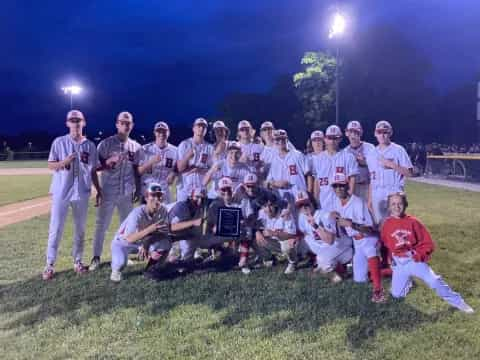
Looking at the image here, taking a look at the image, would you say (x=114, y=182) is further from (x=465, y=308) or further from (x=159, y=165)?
(x=465, y=308)

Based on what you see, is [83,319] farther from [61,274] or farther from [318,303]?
[318,303]

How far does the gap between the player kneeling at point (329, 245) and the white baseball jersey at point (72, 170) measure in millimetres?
2819

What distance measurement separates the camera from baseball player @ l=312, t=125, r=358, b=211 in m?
5.63

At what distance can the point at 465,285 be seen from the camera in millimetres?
5086

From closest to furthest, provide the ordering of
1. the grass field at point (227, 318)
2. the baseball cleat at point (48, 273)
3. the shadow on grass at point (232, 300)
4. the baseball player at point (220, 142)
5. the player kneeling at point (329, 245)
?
1. the grass field at point (227, 318)
2. the shadow on grass at point (232, 300)
3. the player kneeling at point (329, 245)
4. the baseball cleat at point (48, 273)
5. the baseball player at point (220, 142)

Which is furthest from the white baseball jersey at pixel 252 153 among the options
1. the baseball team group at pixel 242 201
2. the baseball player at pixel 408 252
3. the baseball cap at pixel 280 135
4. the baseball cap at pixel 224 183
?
the baseball player at pixel 408 252

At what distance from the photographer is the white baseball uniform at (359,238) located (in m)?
4.98

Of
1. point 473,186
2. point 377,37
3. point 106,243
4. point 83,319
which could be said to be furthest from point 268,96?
point 83,319

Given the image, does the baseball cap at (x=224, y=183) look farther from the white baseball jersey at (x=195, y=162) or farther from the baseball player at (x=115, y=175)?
the baseball player at (x=115, y=175)

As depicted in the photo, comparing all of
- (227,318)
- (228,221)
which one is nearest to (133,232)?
(228,221)

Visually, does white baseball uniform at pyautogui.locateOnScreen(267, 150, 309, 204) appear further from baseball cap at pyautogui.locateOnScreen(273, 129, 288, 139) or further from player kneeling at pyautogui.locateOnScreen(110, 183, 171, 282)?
player kneeling at pyautogui.locateOnScreen(110, 183, 171, 282)

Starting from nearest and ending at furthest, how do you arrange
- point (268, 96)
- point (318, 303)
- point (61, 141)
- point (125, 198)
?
1. point (318, 303)
2. point (61, 141)
3. point (125, 198)
4. point (268, 96)

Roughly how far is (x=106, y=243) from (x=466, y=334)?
5.72 metres

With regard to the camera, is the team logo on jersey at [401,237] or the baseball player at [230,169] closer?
the team logo on jersey at [401,237]
